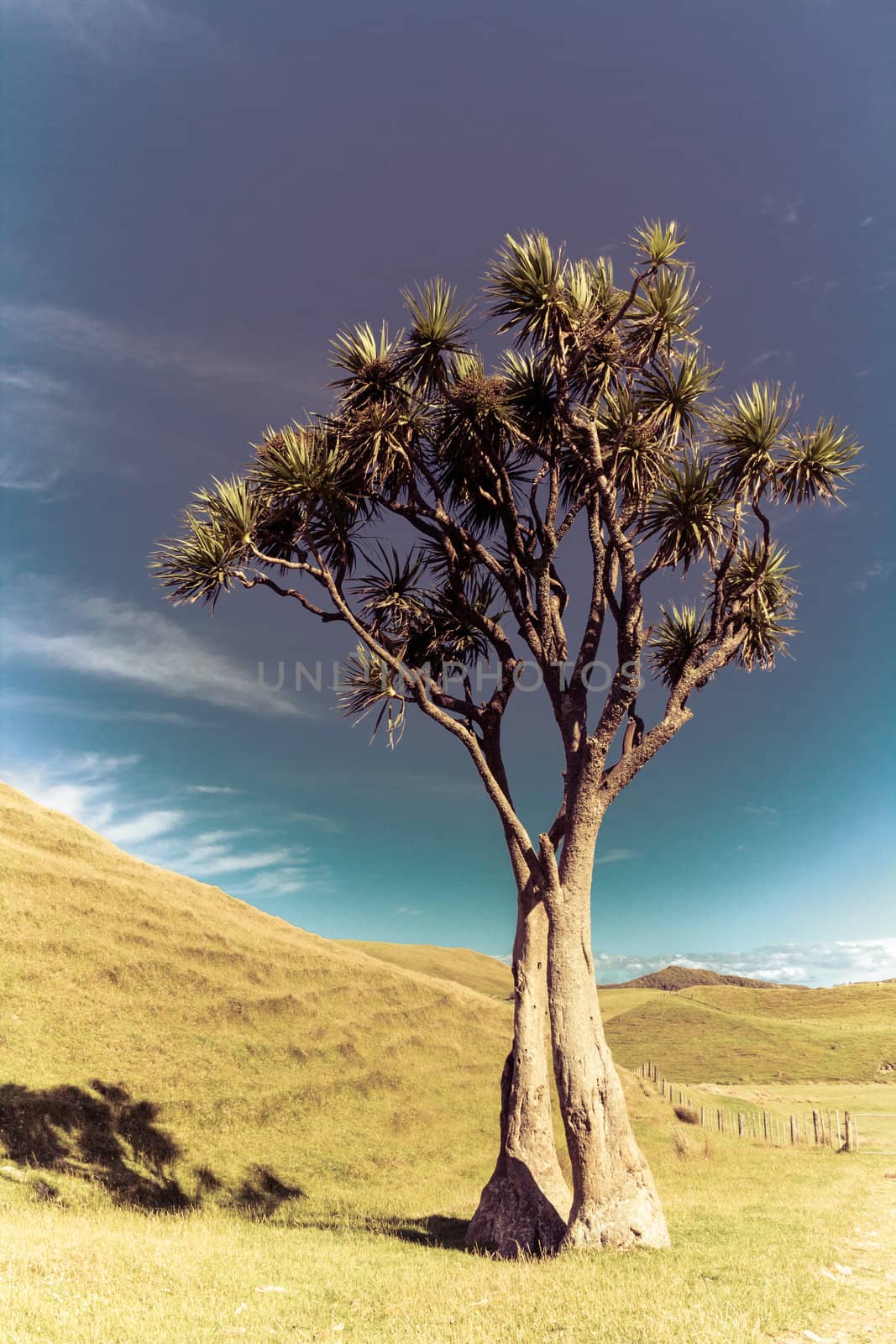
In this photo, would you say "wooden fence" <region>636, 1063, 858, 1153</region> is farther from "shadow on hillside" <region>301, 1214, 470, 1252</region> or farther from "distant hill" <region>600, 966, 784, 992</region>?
"distant hill" <region>600, 966, 784, 992</region>

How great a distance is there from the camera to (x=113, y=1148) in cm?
2247

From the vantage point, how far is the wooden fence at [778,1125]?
107 feet

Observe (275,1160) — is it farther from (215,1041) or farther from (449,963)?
(449,963)

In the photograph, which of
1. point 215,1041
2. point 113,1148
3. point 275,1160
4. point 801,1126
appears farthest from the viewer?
point 801,1126

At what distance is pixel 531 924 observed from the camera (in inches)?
612

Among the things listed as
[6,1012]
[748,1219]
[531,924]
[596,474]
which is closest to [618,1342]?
[531,924]

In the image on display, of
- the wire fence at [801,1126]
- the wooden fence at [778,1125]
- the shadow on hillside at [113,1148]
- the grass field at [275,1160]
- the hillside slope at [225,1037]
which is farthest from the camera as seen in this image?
the wooden fence at [778,1125]

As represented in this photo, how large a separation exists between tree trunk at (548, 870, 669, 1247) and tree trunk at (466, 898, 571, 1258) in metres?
1.28

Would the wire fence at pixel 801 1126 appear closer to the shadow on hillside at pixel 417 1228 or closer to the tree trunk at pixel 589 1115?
the shadow on hillside at pixel 417 1228

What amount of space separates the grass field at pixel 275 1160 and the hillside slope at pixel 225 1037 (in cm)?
13

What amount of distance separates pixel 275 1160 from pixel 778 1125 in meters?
24.0

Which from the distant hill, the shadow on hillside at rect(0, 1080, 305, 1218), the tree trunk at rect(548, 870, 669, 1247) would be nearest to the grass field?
the shadow on hillside at rect(0, 1080, 305, 1218)

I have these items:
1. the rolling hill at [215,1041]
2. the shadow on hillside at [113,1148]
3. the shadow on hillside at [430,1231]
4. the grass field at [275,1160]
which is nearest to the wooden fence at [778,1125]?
the grass field at [275,1160]

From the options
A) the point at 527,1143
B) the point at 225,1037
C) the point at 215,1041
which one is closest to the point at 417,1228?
the point at 527,1143
